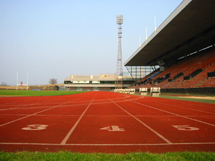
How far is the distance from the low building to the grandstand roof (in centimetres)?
5318

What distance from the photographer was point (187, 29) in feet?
86.4

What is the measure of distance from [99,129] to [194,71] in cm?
2847

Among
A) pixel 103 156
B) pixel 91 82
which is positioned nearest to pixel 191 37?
pixel 103 156

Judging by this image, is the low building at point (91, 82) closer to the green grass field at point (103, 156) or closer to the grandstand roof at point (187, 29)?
the grandstand roof at point (187, 29)

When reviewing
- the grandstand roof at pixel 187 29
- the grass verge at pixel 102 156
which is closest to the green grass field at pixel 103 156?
the grass verge at pixel 102 156

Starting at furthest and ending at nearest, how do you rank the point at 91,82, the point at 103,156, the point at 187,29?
1. the point at 91,82
2. the point at 187,29
3. the point at 103,156

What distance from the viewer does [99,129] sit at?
5.42 m

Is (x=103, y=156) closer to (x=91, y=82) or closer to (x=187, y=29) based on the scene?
(x=187, y=29)

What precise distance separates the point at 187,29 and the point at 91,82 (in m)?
71.4

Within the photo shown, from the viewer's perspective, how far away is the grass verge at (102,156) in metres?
3.06

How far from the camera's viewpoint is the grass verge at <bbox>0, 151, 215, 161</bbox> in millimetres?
3063

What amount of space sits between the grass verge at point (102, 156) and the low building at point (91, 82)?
291 feet

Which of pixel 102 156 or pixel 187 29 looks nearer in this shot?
pixel 102 156

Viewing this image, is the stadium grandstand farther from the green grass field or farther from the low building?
the low building
